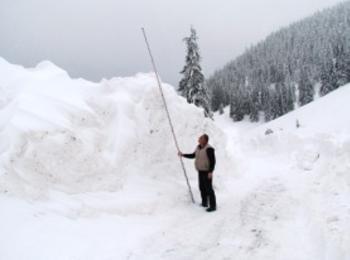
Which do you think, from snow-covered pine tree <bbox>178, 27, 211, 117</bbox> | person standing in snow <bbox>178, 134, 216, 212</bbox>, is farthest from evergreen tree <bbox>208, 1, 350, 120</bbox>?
person standing in snow <bbox>178, 134, 216, 212</bbox>

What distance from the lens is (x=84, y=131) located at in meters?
9.16

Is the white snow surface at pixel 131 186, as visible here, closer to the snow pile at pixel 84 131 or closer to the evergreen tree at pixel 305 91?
the snow pile at pixel 84 131

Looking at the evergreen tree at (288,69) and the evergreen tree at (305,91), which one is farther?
the evergreen tree at (305,91)

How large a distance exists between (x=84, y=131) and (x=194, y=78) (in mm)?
21126

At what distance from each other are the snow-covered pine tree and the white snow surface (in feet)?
54.6

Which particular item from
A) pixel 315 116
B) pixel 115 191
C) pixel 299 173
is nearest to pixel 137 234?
pixel 115 191

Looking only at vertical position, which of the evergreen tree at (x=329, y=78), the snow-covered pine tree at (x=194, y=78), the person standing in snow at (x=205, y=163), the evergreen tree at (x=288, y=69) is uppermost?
the person standing in snow at (x=205, y=163)

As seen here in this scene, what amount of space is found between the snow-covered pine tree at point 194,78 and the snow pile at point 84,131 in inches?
662

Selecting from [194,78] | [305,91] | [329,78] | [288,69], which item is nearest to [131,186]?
[194,78]

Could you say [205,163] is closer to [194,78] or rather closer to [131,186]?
[131,186]

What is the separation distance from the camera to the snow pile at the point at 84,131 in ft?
25.2

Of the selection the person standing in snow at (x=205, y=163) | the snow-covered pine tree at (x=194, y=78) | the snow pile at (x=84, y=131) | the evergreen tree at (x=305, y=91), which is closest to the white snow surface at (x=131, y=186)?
the snow pile at (x=84, y=131)

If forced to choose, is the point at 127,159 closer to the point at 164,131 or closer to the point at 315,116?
the point at 164,131

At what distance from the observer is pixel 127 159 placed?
9266 mm
